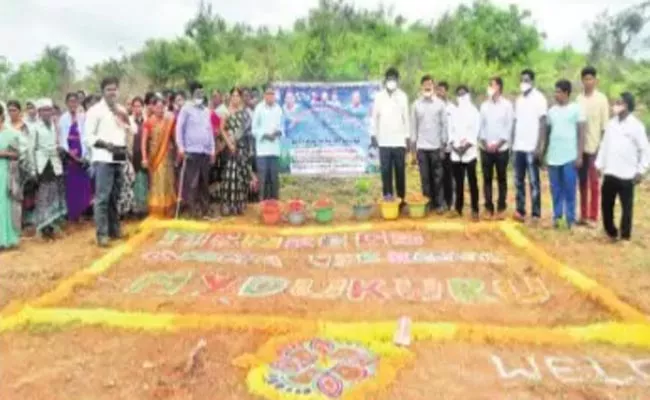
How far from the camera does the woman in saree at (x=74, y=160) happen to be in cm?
1067

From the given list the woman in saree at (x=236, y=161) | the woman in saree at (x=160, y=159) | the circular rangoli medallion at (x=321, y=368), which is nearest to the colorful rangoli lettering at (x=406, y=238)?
the woman in saree at (x=236, y=161)

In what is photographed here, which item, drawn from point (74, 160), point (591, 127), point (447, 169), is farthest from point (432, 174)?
point (74, 160)

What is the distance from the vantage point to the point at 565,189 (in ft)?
33.3

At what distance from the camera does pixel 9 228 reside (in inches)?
386

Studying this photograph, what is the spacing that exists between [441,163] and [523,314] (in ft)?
16.4

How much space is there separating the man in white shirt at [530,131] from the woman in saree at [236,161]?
12.4 feet

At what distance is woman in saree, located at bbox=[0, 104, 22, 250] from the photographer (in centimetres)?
966

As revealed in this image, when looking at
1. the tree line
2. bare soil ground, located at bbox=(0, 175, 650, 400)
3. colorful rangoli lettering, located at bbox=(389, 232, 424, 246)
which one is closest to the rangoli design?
bare soil ground, located at bbox=(0, 175, 650, 400)

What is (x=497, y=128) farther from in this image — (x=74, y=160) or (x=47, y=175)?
(x=47, y=175)

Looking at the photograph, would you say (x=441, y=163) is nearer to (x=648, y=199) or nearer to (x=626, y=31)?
(x=648, y=199)

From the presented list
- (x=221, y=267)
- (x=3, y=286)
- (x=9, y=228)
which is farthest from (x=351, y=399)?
(x=9, y=228)

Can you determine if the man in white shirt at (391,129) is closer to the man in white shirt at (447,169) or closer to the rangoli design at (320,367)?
the man in white shirt at (447,169)

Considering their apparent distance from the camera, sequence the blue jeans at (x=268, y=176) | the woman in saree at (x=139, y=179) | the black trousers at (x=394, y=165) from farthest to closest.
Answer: the blue jeans at (x=268, y=176) → the black trousers at (x=394, y=165) → the woman in saree at (x=139, y=179)

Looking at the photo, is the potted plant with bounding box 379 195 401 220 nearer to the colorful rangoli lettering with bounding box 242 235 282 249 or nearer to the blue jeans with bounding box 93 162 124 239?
the colorful rangoli lettering with bounding box 242 235 282 249
